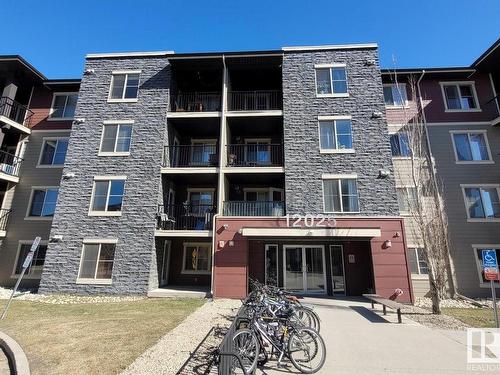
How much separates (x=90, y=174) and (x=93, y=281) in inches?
252

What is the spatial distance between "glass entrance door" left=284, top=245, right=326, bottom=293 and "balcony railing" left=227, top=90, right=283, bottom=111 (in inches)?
385

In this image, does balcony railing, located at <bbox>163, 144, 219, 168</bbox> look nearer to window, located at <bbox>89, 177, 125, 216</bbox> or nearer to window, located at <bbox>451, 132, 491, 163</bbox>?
window, located at <bbox>89, 177, 125, 216</bbox>

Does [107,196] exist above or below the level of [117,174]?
below

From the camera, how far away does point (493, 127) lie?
1788 centimetres

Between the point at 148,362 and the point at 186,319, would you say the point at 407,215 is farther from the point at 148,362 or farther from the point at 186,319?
the point at 148,362

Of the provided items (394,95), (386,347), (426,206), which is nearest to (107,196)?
(386,347)

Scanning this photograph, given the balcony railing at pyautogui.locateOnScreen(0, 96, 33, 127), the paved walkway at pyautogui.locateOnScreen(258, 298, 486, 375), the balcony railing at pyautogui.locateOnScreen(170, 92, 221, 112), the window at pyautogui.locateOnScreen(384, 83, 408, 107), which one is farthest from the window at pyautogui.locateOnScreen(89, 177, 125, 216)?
the window at pyautogui.locateOnScreen(384, 83, 408, 107)

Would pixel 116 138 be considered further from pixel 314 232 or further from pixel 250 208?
pixel 314 232

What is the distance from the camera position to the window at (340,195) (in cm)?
1525

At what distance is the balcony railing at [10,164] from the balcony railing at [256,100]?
629 inches

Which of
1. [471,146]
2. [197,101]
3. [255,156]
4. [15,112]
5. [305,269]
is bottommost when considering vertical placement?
[305,269]

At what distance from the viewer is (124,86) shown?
1825cm

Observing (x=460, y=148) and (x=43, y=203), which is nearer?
(x=460, y=148)

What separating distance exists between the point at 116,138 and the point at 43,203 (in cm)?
733
